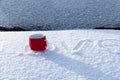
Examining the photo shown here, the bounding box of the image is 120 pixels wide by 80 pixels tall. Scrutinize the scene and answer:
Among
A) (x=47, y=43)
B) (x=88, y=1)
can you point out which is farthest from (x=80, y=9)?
(x=47, y=43)

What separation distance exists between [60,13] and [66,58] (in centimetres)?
84

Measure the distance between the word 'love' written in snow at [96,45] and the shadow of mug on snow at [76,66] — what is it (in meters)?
0.11

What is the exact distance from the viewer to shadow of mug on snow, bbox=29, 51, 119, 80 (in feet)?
5.21

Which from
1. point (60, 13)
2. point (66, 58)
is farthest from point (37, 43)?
point (60, 13)

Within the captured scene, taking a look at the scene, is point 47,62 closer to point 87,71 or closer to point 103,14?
point 87,71

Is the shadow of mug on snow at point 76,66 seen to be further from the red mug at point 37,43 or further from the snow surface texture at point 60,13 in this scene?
the snow surface texture at point 60,13

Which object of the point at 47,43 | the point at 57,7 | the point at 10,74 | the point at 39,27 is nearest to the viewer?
the point at 10,74

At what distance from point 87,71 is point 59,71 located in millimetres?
158

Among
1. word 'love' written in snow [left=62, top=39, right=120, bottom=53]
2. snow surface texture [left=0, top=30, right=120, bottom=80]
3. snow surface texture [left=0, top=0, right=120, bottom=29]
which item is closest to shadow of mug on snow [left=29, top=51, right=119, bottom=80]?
snow surface texture [left=0, top=30, right=120, bottom=80]

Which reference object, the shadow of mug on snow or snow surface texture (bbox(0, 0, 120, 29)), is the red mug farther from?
snow surface texture (bbox(0, 0, 120, 29))

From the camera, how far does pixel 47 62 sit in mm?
1739

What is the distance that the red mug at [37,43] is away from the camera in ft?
5.90

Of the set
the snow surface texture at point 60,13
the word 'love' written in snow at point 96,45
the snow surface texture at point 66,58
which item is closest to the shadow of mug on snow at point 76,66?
the snow surface texture at point 66,58

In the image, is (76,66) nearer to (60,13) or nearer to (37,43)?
(37,43)
